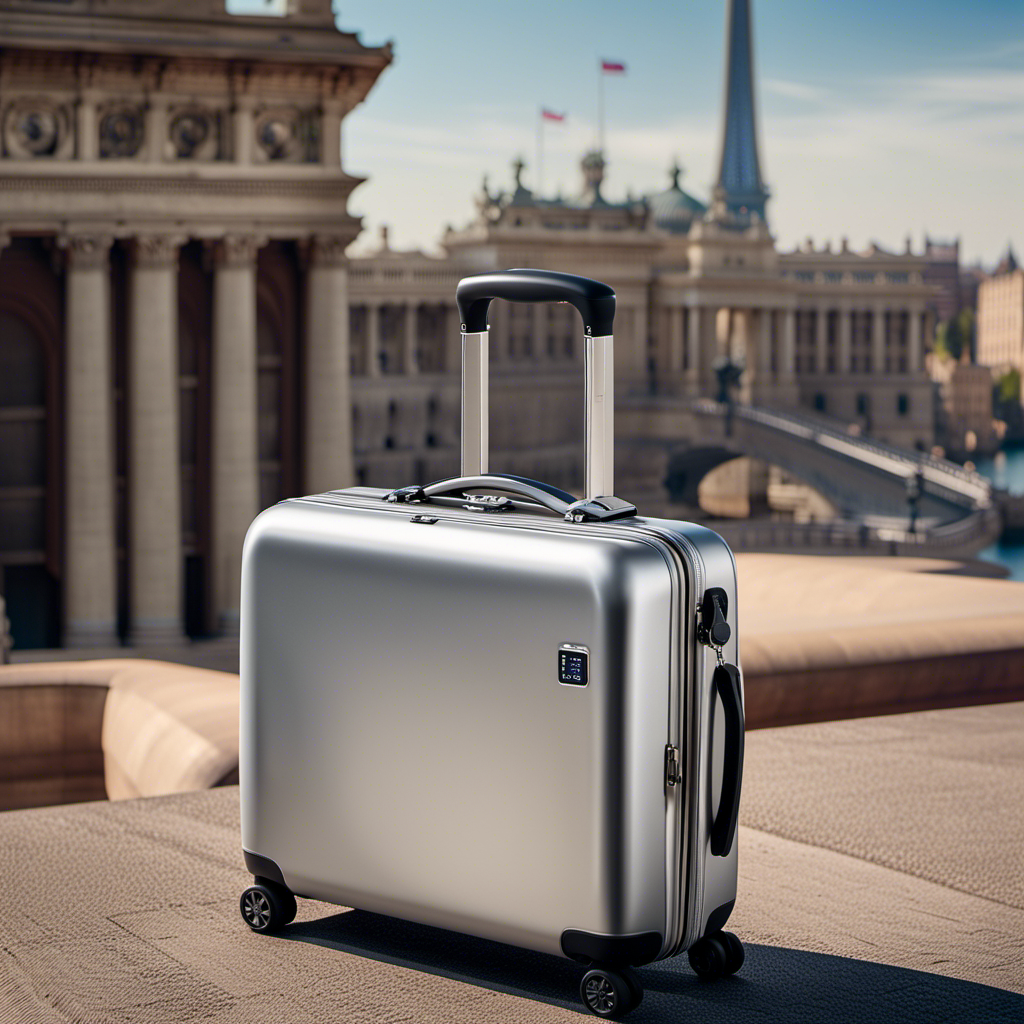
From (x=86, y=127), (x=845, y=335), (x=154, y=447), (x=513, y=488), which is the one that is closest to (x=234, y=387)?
(x=154, y=447)

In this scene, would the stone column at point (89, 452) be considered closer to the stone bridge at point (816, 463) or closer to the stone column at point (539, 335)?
the stone bridge at point (816, 463)

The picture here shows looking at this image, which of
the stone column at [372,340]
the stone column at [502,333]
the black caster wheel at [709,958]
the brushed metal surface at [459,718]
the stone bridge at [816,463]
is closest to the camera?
the brushed metal surface at [459,718]

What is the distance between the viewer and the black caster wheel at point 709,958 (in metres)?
5.70

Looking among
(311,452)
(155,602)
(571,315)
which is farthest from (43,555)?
(571,315)

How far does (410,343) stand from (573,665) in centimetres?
10430

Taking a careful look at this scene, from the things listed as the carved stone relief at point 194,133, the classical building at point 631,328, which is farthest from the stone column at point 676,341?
the carved stone relief at point 194,133

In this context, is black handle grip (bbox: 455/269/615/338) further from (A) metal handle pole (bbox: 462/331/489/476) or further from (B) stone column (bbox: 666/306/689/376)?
(B) stone column (bbox: 666/306/689/376)

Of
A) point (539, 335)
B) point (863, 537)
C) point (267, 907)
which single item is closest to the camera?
point (267, 907)

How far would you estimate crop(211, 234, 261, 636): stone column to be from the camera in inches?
1489

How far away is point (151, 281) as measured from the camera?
123 feet

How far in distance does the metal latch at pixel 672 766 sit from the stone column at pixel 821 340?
5448 inches

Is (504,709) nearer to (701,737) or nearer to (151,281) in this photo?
(701,737)

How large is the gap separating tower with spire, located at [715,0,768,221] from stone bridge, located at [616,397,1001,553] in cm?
7684

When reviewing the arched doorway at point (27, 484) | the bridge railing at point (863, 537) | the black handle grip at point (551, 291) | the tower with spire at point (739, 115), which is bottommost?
the bridge railing at point (863, 537)
